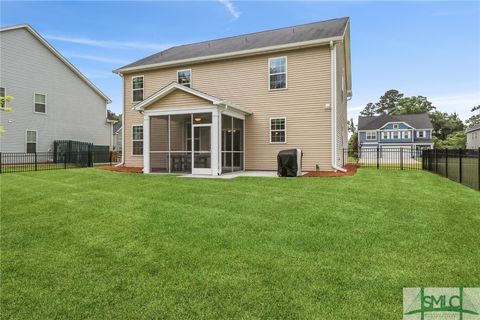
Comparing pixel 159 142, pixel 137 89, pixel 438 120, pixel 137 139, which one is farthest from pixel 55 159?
pixel 438 120

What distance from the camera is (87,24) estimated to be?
18219 millimetres

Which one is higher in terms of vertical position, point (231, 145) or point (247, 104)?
point (247, 104)

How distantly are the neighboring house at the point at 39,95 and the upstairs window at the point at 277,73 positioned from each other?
16.1 m

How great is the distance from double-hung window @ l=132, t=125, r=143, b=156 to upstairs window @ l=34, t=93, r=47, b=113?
9.07 m

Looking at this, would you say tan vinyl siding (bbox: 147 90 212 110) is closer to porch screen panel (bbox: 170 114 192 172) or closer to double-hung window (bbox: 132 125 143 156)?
porch screen panel (bbox: 170 114 192 172)

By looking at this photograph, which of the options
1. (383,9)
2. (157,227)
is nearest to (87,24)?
(383,9)

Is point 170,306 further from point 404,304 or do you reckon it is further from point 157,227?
point 157,227

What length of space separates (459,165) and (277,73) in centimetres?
848

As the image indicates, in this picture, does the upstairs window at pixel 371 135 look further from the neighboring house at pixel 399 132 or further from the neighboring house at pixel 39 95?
the neighboring house at pixel 39 95

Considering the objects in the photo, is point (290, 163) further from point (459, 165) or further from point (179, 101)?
point (459, 165)

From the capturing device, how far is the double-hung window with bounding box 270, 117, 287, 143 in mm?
14492

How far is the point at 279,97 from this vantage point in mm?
14570

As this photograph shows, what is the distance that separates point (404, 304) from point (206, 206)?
443 centimetres

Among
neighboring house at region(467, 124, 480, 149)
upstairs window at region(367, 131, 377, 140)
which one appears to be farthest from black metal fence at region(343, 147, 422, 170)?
upstairs window at region(367, 131, 377, 140)
